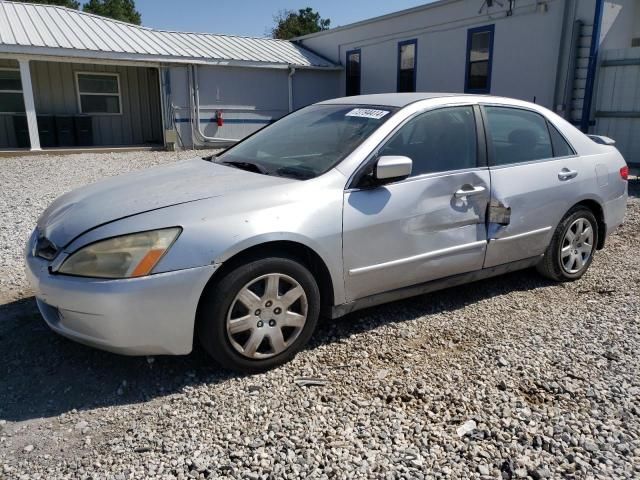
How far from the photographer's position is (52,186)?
963cm

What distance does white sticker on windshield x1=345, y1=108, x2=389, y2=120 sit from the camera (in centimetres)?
370

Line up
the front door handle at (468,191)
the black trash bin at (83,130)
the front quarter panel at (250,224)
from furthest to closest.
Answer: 1. the black trash bin at (83,130)
2. the front door handle at (468,191)
3. the front quarter panel at (250,224)

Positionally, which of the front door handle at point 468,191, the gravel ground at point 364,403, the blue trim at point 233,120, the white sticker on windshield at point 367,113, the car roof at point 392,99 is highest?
the car roof at point 392,99

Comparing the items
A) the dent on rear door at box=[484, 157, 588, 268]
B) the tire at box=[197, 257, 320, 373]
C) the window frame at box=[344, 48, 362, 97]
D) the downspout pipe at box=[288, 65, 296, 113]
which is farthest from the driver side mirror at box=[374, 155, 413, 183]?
the window frame at box=[344, 48, 362, 97]

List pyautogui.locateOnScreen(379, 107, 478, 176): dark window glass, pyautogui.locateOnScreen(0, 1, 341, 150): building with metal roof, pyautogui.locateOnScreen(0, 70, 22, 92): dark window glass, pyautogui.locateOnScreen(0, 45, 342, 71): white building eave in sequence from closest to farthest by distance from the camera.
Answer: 1. pyautogui.locateOnScreen(379, 107, 478, 176): dark window glass
2. pyautogui.locateOnScreen(0, 45, 342, 71): white building eave
3. pyautogui.locateOnScreen(0, 1, 341, 150): building with metal roof
4. pyautogui.locateOnScreen(0, 70, 22, 92): dark window glass

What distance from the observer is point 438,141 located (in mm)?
3783

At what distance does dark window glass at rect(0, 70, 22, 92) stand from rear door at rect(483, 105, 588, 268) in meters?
16.2

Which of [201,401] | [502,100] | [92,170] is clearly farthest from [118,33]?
[201,401]

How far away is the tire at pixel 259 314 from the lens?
114 inches

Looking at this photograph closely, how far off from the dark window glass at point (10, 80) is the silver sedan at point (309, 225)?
14.8 m

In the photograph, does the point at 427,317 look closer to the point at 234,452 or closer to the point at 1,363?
the point at 234,452

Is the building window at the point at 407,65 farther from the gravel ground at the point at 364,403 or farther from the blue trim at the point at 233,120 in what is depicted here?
the gravel ground at the point at 364,403

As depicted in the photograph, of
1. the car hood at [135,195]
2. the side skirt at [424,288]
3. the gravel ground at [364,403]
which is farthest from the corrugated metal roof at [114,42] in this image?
the side skirt at [424,288]

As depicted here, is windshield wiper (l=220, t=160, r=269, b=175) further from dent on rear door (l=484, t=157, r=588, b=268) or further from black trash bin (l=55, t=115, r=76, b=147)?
black trash bin (l=55, t=115, r=76, b=147)
